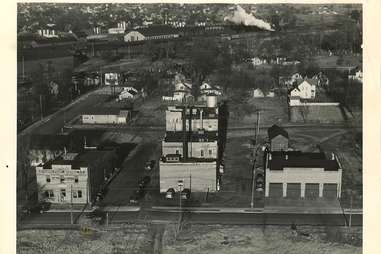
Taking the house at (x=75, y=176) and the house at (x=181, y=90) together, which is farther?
the house at (x=181, y=90)

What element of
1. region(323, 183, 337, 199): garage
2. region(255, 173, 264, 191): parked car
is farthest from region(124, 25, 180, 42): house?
region(323, 183, 337, 199): garage

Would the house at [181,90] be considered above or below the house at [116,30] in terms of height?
below

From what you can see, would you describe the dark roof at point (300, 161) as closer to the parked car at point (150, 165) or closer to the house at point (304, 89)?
the house at point (304, 89)

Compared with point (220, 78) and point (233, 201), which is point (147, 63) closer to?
point (220, 78)

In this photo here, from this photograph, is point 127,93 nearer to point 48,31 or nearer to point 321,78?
point 48,31

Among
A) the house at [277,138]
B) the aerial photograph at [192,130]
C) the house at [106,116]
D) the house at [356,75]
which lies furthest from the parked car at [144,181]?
the house at [356,75]

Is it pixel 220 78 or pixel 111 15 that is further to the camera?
pixel 220 78
